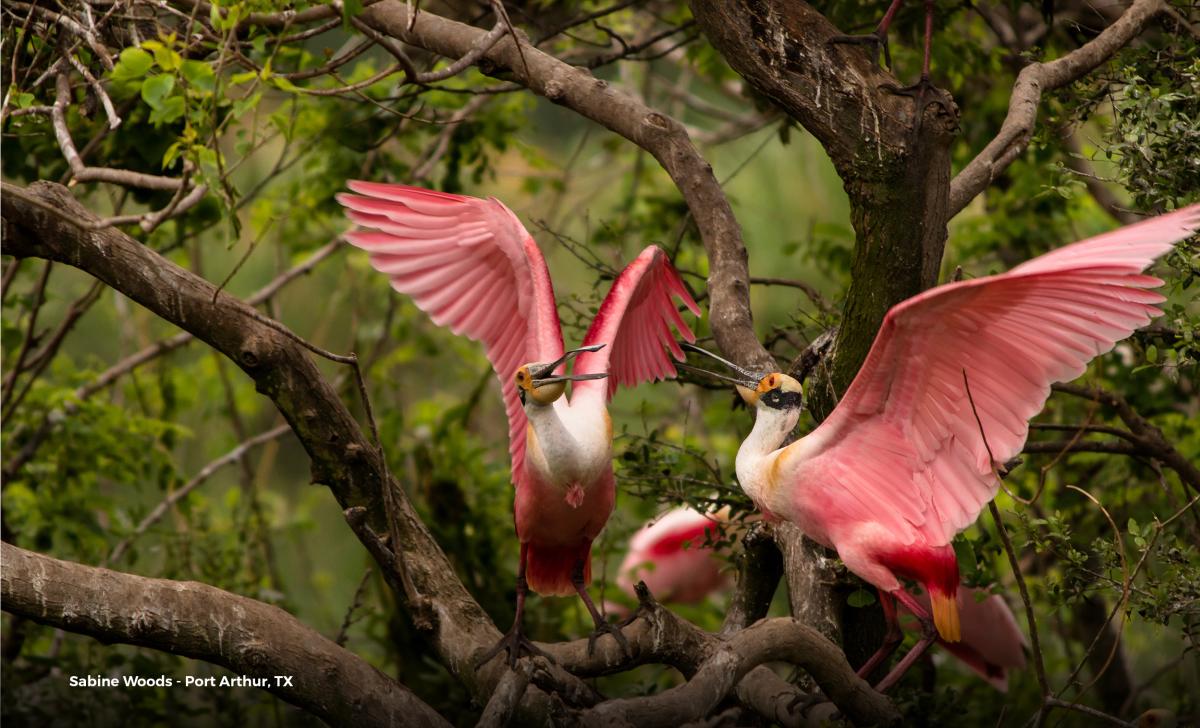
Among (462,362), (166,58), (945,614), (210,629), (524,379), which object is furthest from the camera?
(462,362)

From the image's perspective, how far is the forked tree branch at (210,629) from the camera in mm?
3393

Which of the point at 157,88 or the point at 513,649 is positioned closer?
the point at 157,88

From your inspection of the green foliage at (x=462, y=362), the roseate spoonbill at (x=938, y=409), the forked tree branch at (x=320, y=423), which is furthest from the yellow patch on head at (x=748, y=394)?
the forked tree branch at (x=320, y=423)

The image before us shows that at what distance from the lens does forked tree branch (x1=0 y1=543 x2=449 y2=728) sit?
3.39 metres

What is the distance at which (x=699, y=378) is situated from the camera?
207 inches

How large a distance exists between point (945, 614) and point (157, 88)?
2565mm

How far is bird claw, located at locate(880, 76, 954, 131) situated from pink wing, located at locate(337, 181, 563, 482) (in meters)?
1.19

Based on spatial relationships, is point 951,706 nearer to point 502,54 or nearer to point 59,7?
point 502,54

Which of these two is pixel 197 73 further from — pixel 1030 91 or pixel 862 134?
pixel 1030 91

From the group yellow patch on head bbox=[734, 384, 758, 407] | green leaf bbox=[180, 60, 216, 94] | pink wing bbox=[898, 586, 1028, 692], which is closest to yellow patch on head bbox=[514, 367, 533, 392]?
yellow patch on head bbox=[734, 384, 758, 407]

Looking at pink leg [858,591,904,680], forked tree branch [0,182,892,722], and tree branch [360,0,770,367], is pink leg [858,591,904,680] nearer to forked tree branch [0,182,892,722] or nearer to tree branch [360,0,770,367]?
forked tree branch [0,182,892,722]

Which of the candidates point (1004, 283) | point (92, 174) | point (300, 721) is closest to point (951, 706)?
point (1004, 283)

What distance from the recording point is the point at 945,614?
3.96 meters

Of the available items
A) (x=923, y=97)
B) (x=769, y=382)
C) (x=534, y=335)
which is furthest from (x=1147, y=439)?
(x=534, y=335)
